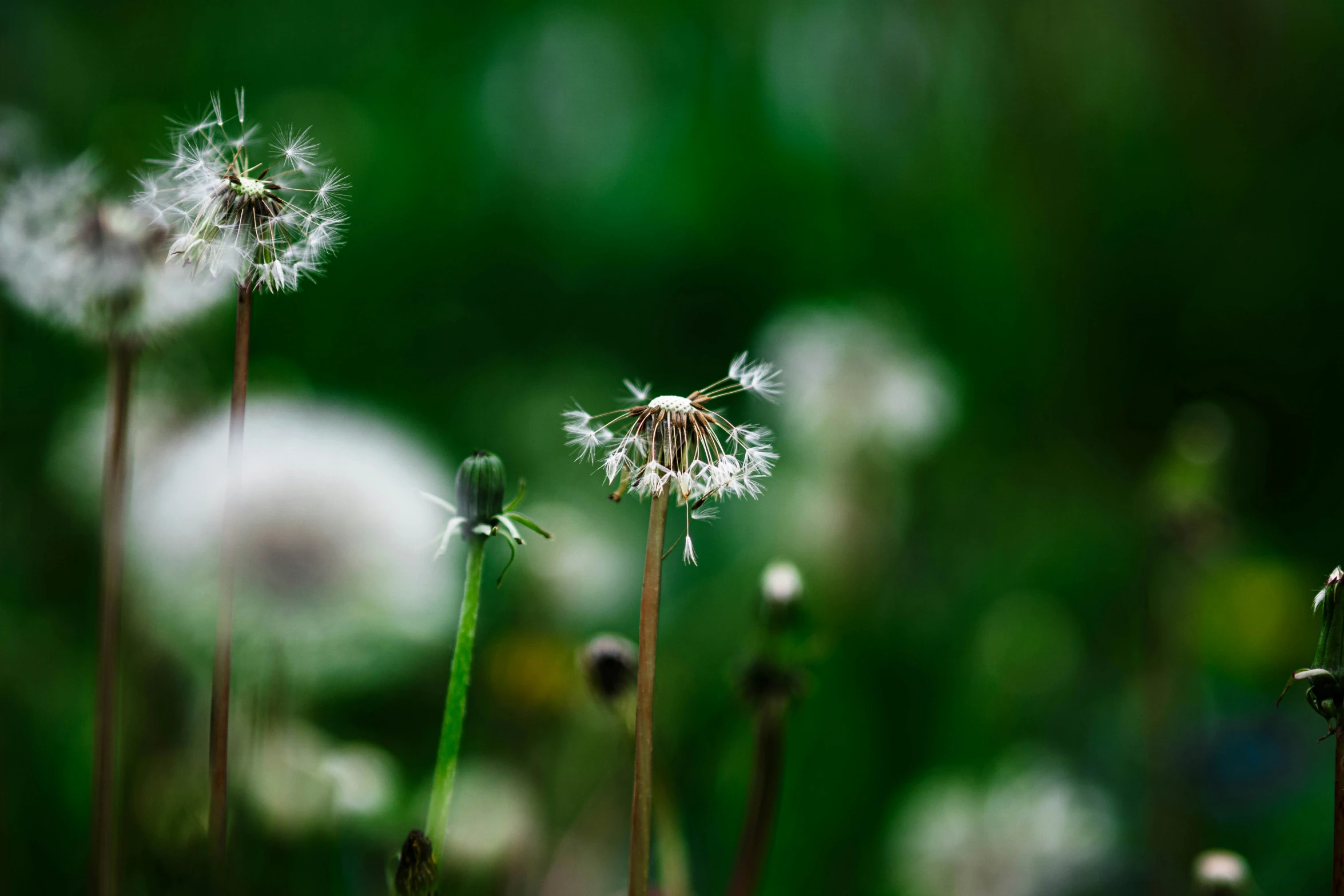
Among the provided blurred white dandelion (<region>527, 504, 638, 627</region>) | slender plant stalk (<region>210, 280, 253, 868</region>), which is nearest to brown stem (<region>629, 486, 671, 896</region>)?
slender plant stalk (<region>210, 280, 253, 868</region>)

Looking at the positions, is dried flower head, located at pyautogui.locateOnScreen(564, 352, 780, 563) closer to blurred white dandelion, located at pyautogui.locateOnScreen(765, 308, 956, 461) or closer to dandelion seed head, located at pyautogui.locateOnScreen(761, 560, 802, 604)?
dandelion seed head, located at pyautogui.locateOnScreen(761, 560, 802, 604)

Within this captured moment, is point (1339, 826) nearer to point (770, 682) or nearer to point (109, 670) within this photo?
point (770, 682)

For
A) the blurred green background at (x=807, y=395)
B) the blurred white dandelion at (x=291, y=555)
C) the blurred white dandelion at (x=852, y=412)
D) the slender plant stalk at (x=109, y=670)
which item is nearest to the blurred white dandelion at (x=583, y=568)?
the blurred green background at (x=807, y=395)

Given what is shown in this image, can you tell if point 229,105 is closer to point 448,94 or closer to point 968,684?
point 448,94

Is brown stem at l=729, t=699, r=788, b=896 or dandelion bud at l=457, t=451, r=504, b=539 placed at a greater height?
dandelion bud at l=457, t=451, r=504, b=539

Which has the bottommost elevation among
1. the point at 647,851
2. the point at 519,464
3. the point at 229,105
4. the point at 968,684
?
the point at 647,851

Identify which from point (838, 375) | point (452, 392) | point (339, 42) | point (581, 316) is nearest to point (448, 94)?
point (339, 42)

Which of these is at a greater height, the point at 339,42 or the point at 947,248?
the point at 339,42
